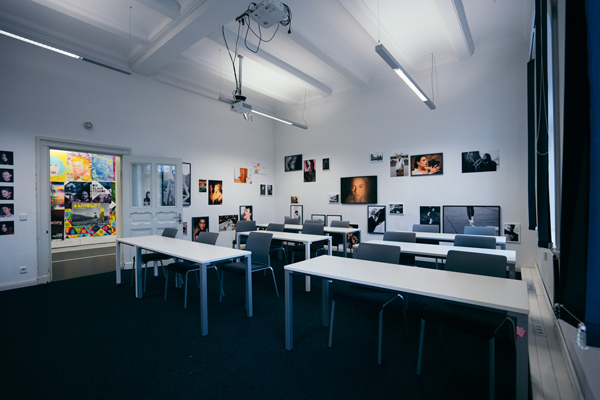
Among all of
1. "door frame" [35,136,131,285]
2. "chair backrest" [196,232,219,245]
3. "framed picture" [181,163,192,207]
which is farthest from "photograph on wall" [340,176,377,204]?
"door frame" [35,136,131,285]

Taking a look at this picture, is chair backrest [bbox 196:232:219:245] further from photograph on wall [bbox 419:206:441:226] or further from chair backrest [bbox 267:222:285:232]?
photograph on wall [bbox 419:206:441:226]

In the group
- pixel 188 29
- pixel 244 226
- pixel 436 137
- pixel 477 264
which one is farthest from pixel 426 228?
pixel 188 29

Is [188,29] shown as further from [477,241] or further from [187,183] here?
[477,241]

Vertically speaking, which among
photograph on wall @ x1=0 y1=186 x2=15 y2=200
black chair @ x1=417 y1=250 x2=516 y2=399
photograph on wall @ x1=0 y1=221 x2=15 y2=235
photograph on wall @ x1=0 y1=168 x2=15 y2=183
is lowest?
black chair @ x1=417 y1=250 x2=516 y2=399

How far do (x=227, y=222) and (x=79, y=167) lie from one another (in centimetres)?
465

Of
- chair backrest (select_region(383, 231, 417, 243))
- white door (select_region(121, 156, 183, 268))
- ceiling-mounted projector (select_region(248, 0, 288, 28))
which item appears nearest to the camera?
ceiling-mounted projector (select_region(248, 0, 288, 28))

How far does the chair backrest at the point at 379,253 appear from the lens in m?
2.75

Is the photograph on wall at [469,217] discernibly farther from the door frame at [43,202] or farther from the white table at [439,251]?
the door frame at [43,202]

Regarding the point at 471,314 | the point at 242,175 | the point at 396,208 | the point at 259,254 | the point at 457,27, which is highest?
the point at 457,27

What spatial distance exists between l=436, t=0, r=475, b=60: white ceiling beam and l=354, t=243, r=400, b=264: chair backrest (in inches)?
124

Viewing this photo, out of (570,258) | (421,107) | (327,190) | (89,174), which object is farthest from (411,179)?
(89,174)

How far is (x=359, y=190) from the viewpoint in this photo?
664cm

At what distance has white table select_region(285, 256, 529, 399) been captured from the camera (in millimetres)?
1592

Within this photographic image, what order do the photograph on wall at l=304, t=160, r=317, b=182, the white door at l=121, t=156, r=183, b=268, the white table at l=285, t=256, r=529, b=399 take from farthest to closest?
the photograph on wall at l=304, t=160, r=317, b=182, the white door at l=121, t=156, r=183, b=268, the white table at l=285, t=256, r=529, b=399
